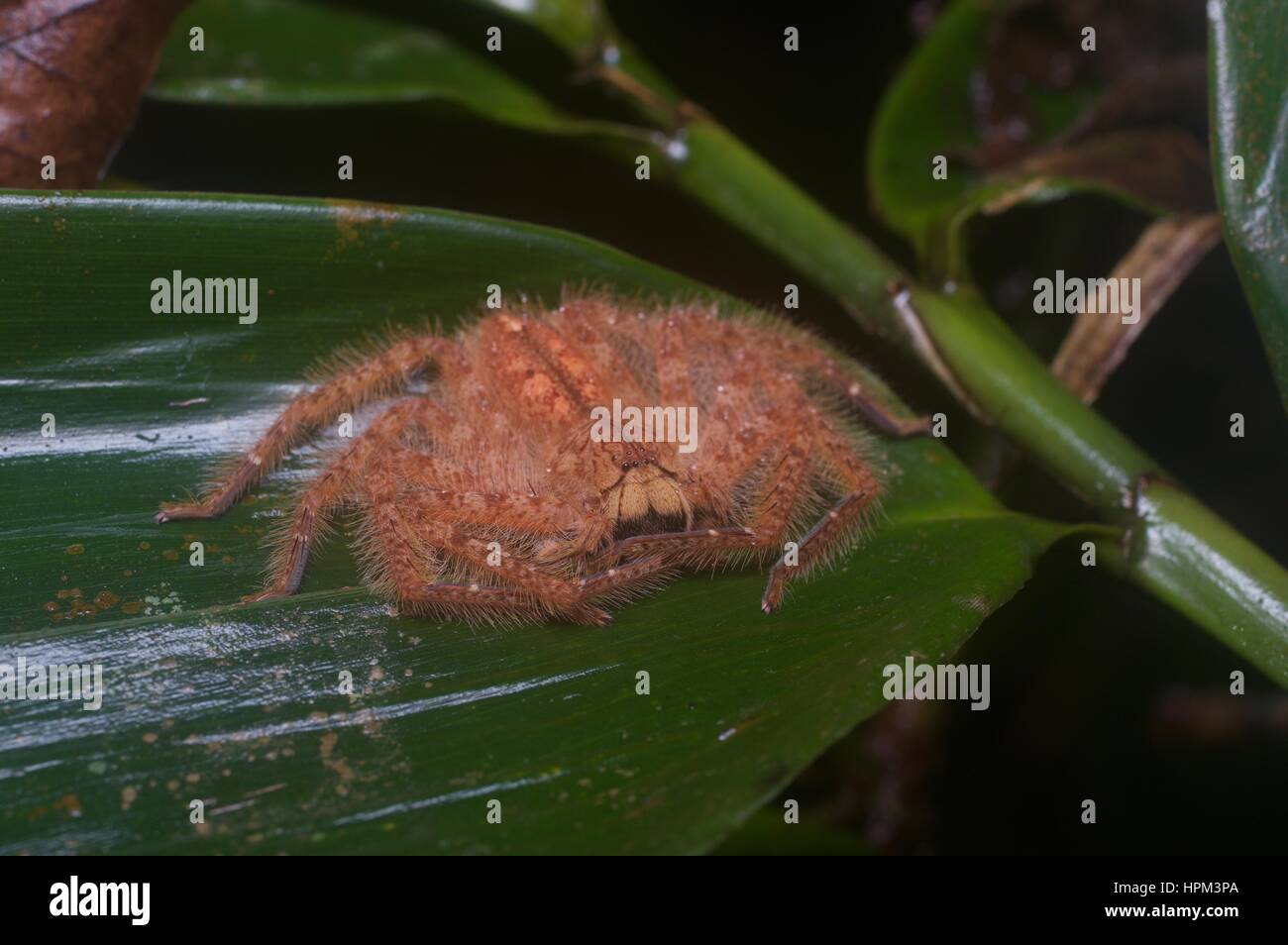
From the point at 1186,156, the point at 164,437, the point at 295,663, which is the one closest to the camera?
the point at 295,663

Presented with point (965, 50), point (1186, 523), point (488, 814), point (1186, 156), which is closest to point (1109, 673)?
point (1186, 523)

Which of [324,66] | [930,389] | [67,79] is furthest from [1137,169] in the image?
[67,79]

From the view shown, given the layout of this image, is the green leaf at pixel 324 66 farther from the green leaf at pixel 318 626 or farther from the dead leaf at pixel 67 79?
the green leaf at pixel 318 626

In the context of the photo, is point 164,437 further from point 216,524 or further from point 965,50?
point 965,50

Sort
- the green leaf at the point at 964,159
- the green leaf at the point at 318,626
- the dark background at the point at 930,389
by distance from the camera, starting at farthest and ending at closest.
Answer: the dark background at the point at 930,389, the green leaf at the point at 964,159, the green leaf at the point at 318,626

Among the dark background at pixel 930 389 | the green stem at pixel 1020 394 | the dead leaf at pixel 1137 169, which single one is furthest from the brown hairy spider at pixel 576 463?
the dead leaf at pixel 1137 169
